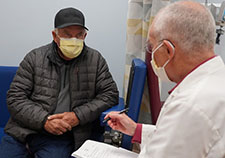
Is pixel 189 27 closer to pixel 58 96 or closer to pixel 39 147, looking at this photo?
pixel 58 96

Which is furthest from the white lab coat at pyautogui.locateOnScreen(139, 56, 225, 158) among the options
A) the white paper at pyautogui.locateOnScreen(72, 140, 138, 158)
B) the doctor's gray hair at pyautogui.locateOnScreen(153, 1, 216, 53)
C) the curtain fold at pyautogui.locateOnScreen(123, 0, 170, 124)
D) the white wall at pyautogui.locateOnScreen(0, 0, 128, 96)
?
the white wall at pyautogui.locateOnScreen(0, 0, 128, 96)

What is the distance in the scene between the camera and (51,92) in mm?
1613

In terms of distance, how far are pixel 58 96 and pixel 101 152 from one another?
0.64 m

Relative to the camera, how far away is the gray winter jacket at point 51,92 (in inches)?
61.0

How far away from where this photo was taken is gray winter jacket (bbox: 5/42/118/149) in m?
1.55

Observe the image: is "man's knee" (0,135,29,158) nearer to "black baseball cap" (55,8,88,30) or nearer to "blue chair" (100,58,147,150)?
"blue chair" (100,58,147,150)

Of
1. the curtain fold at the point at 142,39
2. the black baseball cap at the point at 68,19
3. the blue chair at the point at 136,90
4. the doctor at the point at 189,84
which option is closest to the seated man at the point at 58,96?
the black baseball cap at the point at 68,19

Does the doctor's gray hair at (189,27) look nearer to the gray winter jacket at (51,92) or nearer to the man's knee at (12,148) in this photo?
the gray winter jacket at (51,92)

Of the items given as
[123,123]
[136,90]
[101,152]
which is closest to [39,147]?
[101,152]

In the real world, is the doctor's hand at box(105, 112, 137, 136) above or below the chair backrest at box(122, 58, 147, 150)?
below

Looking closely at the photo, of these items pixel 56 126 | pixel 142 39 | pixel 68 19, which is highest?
pixel 68 19

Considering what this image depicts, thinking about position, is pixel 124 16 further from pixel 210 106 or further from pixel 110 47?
pixel 210 106

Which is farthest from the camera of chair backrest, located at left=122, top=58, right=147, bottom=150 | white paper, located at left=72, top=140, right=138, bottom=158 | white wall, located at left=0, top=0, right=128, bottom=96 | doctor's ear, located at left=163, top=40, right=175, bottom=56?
white wall, located at left=0, top=0, right=128, bottom=96

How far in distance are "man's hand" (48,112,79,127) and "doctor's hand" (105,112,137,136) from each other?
402 mm
